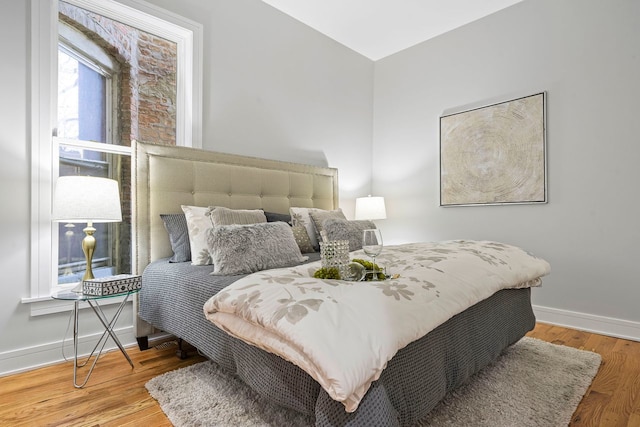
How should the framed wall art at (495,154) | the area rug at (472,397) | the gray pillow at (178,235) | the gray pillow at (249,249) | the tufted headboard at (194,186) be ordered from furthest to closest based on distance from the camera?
the framed wall art at (495,154)
the tufted headboard at (194,186)
the gray pillow at (178,235)
the gray pillow at (249,249)
the area rug at (472,397)

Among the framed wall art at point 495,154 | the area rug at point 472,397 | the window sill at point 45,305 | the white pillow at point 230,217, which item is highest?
the framed wall art at point 495,154

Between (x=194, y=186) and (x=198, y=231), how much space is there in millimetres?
560

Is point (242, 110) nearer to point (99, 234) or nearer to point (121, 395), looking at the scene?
point (99, 234)

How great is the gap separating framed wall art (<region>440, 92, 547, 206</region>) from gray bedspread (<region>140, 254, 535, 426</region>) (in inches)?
52.4

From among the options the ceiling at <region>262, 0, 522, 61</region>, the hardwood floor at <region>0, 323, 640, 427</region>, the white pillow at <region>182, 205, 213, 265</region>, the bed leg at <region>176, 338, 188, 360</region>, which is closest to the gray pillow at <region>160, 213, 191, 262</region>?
the white pillow at <region>182, 205, 213, 265</region>

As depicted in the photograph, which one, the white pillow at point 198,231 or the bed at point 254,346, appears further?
the white pillow at point 198,231

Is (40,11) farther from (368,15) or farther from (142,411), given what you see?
(368,15)

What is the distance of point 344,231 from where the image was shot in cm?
270

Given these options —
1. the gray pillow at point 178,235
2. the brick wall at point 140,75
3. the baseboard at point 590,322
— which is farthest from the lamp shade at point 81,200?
the baseboard at point 590,322

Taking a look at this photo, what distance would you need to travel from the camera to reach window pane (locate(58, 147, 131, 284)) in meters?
2.26

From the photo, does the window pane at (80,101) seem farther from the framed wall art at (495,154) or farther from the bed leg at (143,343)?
the framed wall art at (495,154)

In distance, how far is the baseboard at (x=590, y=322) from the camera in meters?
2.63

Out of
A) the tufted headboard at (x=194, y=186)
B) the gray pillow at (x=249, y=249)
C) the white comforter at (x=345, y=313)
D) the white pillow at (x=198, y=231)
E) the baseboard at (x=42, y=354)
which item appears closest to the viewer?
the white comforter at (x=345, y=313)

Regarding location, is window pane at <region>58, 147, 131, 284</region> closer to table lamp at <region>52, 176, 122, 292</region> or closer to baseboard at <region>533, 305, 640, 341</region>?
table lamp at <region>52, 176, 122, 292</region>
